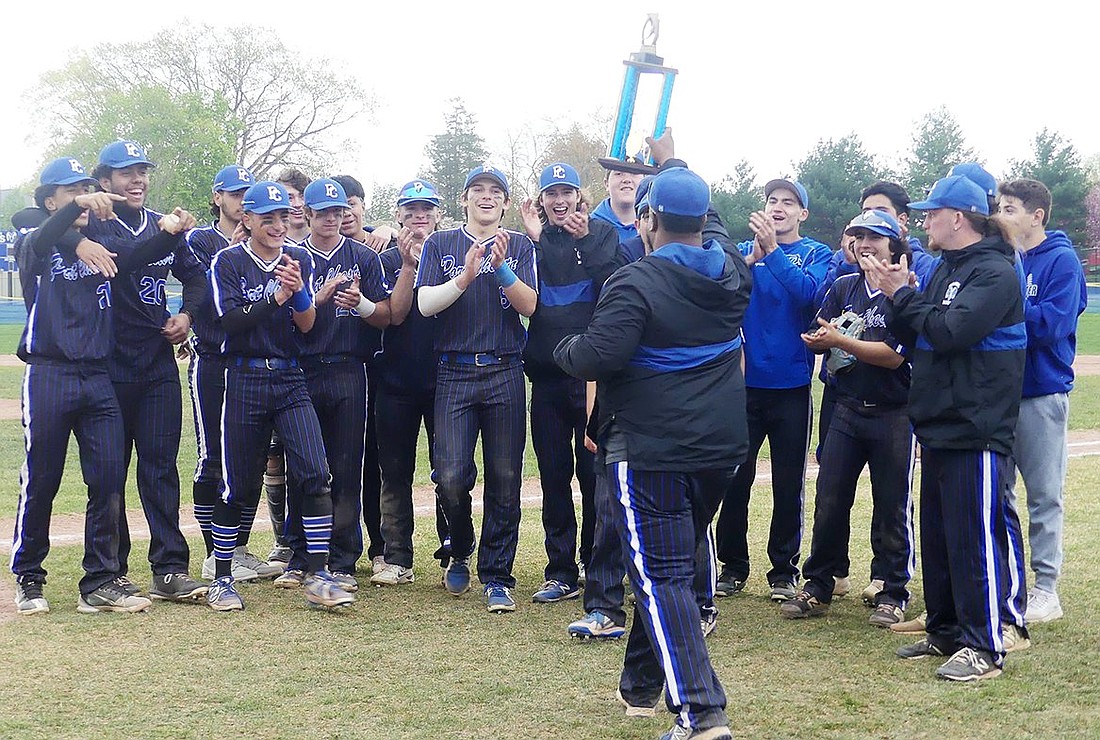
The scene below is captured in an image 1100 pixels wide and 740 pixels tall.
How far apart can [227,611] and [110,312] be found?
179cm

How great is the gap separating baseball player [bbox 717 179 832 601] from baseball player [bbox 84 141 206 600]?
323 centimetres

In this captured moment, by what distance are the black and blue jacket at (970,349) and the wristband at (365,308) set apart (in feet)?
10.1

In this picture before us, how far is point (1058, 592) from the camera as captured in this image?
6.63 metres

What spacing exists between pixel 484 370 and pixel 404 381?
72 centimetres

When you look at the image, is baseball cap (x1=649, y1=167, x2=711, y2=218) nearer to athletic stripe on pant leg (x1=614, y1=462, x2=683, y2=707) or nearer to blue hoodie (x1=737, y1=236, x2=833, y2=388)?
athletic stripe on pant leg (x1=614, y1=462, x2=683, y2=707)

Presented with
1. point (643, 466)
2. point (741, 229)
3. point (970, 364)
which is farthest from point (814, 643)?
point (741, 229)

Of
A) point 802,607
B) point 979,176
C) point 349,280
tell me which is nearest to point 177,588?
point 349,280

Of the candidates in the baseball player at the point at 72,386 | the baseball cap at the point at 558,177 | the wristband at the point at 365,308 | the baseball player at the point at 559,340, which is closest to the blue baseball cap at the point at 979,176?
the baseball player at the point at 559,340

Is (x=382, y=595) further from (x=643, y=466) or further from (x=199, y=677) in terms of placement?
(x=643, y=466)

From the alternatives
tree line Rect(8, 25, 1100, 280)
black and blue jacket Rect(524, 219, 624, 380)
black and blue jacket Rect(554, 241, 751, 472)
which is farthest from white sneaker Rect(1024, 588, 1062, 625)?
tree line Rect(8, 25, 1100, 280)

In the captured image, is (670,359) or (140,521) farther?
(140,521)

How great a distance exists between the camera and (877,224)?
6125 millimetres

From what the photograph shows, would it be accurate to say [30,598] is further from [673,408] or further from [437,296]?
[673,408]

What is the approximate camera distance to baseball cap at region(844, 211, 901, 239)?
6.12 m
